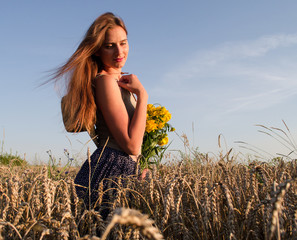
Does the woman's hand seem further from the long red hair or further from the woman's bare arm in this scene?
the long red hair

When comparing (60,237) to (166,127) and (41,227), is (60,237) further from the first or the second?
(166,127)

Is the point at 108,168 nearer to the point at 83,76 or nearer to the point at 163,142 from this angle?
the point at 83,76

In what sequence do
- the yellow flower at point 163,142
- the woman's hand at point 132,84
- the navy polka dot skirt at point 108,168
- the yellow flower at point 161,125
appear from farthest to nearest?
the yellow flower at point 163,142
the yellow flower at point 161,125
the woman's hand at point 132,84
the navy polka dot skirt at point 108,168

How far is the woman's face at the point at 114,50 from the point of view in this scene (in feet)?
10.2

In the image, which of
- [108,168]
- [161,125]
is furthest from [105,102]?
[161,125]

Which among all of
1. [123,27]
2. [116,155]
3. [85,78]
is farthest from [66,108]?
[123,27]

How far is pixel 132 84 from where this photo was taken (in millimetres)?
2893

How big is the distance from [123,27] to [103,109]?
3.99 ft

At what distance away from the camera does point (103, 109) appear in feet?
8.92

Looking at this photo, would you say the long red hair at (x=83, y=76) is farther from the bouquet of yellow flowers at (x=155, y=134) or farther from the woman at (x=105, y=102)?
the bouquet of yellow flowers at (x=155, y=134)

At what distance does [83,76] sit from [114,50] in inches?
17.5

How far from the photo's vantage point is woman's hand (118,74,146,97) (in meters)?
2.84

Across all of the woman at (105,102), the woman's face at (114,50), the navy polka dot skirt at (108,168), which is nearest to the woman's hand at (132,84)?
the woman at (105,102)

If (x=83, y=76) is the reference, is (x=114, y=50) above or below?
above
